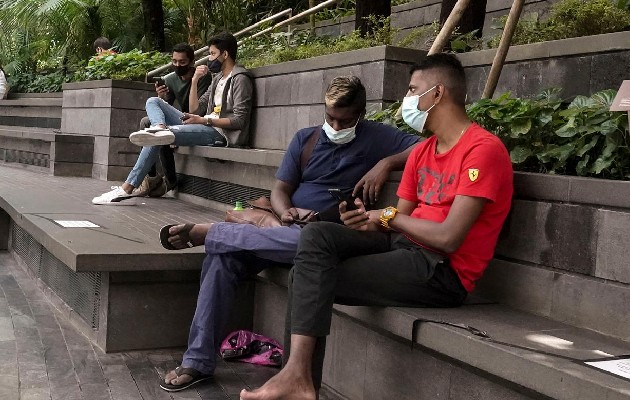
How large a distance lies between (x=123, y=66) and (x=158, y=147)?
14.0 feet

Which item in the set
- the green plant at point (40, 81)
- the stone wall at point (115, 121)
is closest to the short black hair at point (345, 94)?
the stone wall at point (115, 121)

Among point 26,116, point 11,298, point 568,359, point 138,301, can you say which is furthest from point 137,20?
point 568,359

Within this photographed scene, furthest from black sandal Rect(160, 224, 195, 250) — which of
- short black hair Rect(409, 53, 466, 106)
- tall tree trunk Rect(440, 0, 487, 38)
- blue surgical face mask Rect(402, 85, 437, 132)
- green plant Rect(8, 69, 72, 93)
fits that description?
green plant Rect(8, 69, 72, 93)

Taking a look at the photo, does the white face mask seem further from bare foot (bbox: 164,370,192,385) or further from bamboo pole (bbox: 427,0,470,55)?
bare foot (bbox: 164,370,192,385)

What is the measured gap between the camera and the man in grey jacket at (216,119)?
8.09m

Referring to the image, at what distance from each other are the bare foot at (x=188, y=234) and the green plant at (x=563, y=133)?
5.46 feet

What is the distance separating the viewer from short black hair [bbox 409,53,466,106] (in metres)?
3.99

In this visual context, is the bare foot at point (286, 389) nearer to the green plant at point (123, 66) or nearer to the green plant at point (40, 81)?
the green plant at point (123, 66)

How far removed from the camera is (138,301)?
5.01m

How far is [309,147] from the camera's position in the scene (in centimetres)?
509

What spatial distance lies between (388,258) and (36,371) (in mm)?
2065

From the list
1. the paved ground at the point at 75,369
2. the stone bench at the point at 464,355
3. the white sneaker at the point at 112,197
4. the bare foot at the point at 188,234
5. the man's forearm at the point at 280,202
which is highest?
the man's forearm at the point at 280,202

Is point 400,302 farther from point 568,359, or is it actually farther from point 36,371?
point 36,371

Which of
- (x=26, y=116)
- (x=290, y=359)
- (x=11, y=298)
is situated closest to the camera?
(x=290, y=359)
